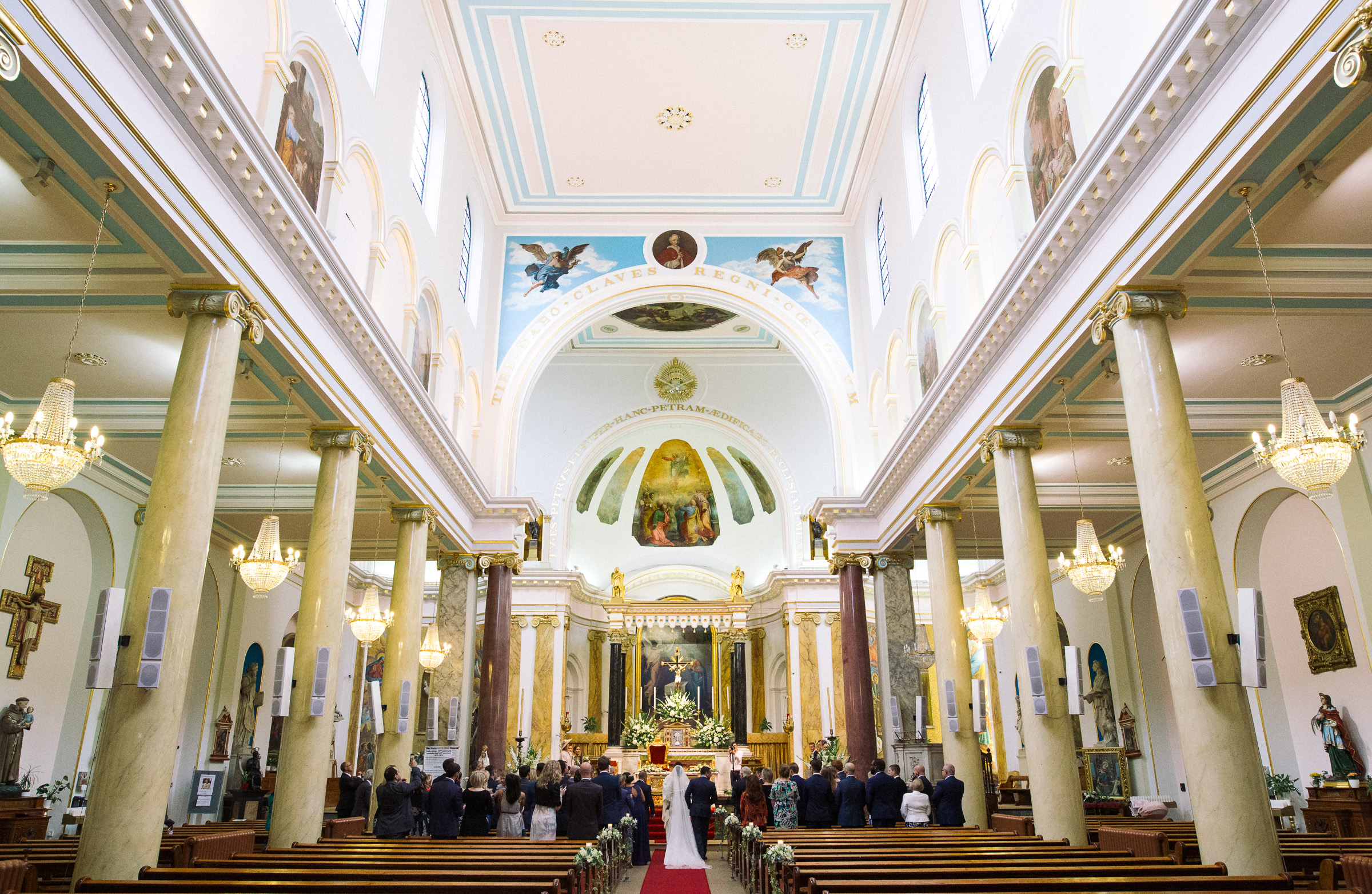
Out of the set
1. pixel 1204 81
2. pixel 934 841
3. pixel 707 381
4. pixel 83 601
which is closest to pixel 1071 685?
pixel 934 841

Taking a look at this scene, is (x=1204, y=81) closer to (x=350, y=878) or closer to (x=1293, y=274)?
(x=1293, y=274)

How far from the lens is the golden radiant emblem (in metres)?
26.4

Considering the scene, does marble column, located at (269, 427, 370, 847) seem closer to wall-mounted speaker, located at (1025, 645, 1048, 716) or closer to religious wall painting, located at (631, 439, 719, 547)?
wall-mounted speaker, located at (1025, 645, 1048, 716)

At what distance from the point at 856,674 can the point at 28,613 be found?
13.9 metres

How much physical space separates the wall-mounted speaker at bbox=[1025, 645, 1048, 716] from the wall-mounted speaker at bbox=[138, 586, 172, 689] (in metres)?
8.54

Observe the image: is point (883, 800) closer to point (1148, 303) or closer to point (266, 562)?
point (1148, 303)

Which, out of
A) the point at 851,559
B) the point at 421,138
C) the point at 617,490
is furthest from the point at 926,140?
the point at 617,490

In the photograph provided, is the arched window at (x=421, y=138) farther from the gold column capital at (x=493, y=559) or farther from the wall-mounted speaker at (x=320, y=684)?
the wall-mounted speaker at (x=320, y=684)

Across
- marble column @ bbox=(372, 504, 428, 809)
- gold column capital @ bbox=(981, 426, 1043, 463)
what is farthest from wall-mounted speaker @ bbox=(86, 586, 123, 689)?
gold column capital @ bbox=(981, 426, 1043, 463)

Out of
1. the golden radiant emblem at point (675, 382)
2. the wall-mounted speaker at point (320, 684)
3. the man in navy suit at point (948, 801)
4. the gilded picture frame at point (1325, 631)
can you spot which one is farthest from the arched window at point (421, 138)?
the gilded picture frame at point (1325, 631)

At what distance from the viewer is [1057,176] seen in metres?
9.56

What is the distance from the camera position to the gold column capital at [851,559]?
18062 millimetres

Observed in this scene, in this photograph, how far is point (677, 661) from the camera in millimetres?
28641

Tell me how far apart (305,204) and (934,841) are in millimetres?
8319
